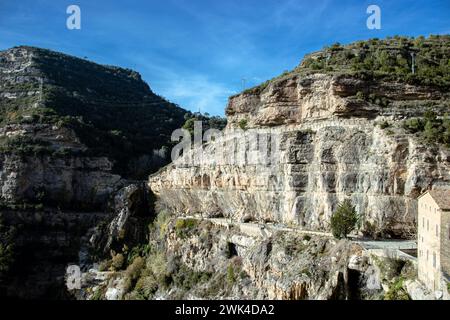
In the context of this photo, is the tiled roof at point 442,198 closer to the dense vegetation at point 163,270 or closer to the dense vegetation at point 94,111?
the dense vegetation at point 163,270

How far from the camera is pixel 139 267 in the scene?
137 feet

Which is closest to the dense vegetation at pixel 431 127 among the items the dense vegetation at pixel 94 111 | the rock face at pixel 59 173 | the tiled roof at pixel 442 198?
the tiled roof at pixel 442 198

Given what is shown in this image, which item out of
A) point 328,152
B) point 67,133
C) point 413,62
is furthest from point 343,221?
point 67,133

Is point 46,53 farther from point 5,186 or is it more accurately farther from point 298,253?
point 298,253

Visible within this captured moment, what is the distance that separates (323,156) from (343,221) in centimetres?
530

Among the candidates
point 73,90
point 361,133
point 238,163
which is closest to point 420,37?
point 361,133

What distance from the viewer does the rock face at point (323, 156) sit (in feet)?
78.3

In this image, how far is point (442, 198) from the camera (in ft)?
56.3

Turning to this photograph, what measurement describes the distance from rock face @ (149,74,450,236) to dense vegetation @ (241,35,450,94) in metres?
0.79

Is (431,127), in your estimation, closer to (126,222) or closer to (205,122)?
(126,222)

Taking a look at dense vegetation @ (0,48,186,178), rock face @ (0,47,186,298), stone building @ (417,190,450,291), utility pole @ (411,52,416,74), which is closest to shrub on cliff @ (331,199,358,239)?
stone building @ (417,190,450,291)

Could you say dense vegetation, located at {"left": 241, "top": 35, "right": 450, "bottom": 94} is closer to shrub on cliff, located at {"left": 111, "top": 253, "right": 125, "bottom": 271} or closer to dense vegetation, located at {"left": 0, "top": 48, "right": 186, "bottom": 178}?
shrub on cliff, located at {"left": 111, "top": 253, "right": 125, "bottom": 271}

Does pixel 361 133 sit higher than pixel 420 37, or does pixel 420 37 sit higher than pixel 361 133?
pixel 420 37
